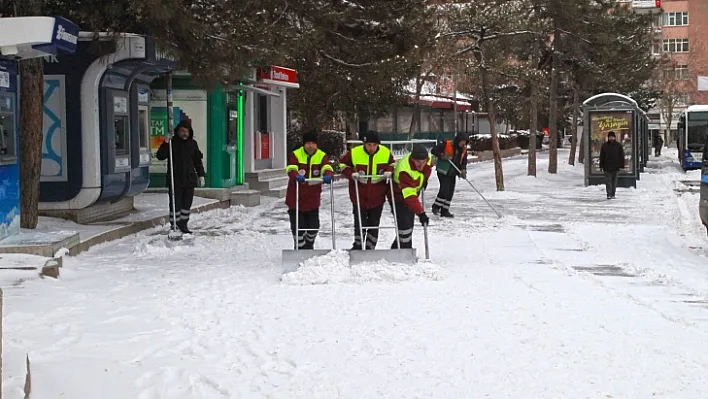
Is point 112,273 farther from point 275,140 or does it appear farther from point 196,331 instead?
point 275,140

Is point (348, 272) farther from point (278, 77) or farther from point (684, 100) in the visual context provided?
point (684, 100)

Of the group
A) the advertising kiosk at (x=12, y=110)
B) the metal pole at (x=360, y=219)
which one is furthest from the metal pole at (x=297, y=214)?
the advertising kiosk at (x=12, y=110)

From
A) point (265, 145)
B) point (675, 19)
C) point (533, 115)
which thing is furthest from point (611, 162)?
point (675, 19)

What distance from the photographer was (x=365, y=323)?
7.57 m

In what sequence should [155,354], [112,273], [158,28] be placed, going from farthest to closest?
[158,28]
[112,273]
[155,354]

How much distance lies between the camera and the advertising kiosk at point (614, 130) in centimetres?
2662

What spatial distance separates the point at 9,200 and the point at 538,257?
21.2 ft

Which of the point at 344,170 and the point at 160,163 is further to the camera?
the point at 160,163

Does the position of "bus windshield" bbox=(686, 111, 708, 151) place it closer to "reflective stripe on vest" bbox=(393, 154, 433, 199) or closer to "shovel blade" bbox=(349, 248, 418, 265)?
"reflective stripe on vest" bbox=(393, 154, 433, 199)

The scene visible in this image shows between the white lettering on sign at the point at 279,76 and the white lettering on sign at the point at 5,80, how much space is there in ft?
39.7

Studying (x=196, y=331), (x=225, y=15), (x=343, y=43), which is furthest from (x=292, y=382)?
(x=343, y=43)

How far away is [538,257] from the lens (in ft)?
39.1

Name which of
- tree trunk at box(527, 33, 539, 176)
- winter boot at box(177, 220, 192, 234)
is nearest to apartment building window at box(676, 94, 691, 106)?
tree trunk at box(527, 33, 539, 176)

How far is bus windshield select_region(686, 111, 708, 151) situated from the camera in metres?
38.5
